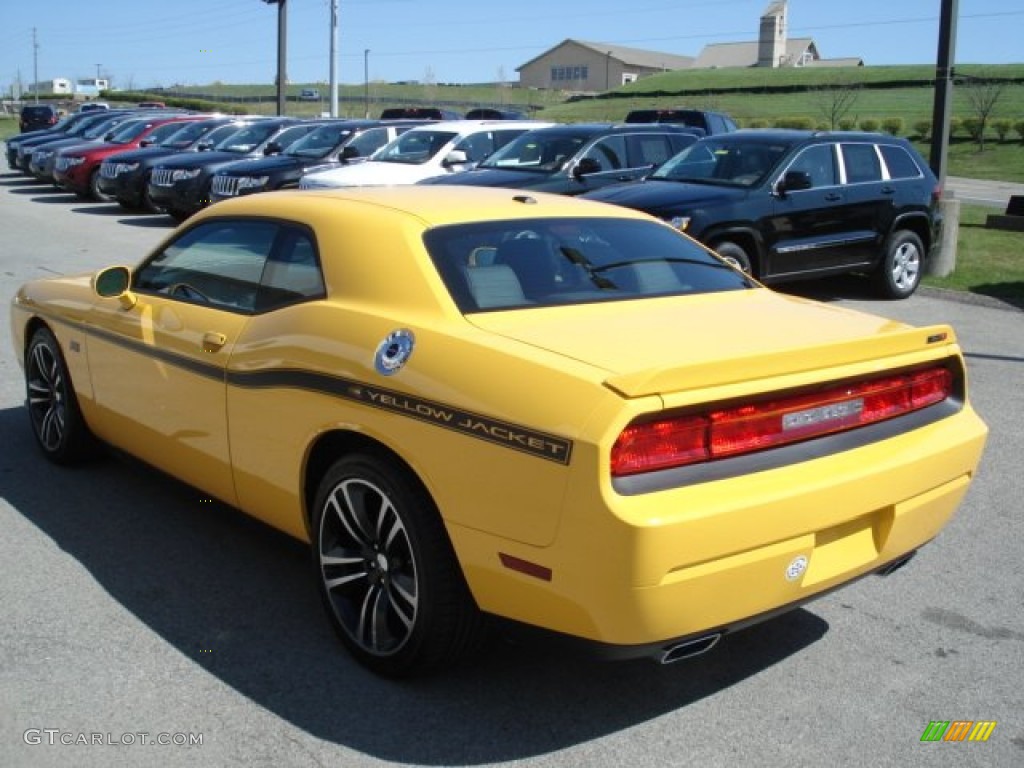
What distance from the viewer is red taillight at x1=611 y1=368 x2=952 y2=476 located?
301 cm

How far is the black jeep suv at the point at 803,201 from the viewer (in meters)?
10.5

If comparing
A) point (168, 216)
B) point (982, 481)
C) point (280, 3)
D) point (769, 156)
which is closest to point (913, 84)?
point (280, 3)

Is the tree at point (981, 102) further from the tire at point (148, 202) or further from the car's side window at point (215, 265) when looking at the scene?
the car's side window at point (215, 265)

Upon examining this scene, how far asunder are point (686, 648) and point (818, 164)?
30.1 feet

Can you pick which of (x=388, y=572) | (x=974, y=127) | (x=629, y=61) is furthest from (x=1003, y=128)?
(x=629, y=61)

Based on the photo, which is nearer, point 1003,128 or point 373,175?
point 373,175

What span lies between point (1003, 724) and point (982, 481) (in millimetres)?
2683

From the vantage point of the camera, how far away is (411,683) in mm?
3627

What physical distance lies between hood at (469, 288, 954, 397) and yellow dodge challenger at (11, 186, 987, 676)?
12 mm

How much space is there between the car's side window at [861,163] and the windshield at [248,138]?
12107mm

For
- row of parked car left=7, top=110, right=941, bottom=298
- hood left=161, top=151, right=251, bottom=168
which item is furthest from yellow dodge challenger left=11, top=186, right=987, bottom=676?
hood left=161, top=151, right=251, bottom=168

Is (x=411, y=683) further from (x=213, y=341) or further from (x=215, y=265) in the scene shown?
(x=215, y=265)

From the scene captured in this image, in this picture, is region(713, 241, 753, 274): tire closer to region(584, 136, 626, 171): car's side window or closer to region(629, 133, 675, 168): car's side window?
region(584, 136, 626, 171): car's side window

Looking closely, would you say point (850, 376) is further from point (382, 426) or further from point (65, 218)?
point (65, 218)
